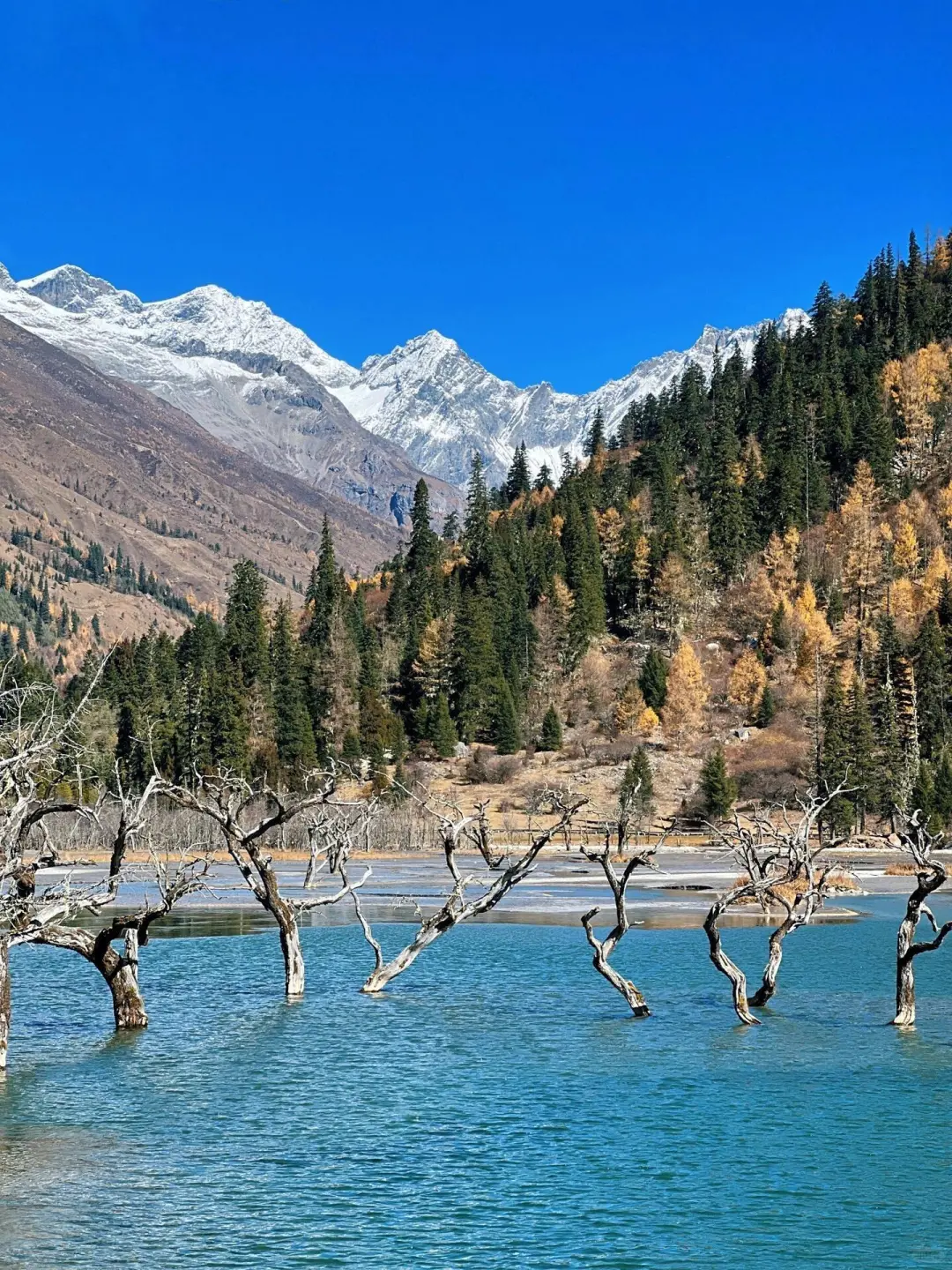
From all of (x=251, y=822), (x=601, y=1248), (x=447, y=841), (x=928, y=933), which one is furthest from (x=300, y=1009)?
(x=251, y=822)

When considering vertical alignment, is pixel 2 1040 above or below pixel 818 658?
below

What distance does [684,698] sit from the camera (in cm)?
14988

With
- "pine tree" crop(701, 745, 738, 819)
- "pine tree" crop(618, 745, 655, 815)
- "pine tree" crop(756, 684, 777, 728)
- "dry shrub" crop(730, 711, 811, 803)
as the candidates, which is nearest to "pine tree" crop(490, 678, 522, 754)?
"pine tree" crop(618, 745, 655, 815)

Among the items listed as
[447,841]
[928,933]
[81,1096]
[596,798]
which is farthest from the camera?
[596,798]

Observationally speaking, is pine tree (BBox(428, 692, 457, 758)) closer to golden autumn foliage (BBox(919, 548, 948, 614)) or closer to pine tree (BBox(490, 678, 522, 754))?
pine tree (BBox(490, 678, 522, 754))

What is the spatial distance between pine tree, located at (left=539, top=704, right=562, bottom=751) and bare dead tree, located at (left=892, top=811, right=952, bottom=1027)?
354 ft

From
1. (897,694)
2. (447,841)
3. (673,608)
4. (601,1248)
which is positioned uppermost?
(673,608)

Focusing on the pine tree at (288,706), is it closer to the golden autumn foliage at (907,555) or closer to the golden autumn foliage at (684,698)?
the golden autumn foliage at (684,698)

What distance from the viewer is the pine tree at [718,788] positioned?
122 meters

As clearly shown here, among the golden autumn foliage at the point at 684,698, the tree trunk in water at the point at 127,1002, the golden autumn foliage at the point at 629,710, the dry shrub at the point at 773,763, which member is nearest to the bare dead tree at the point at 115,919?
the tree trunk in water at the point at 127,1002

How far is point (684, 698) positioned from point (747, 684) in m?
7.86

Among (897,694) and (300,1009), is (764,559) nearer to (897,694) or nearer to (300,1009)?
(897,694)

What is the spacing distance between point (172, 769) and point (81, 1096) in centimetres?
10838

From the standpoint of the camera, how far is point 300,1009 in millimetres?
43031
